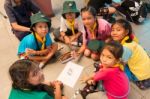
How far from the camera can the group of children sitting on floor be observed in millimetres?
1317

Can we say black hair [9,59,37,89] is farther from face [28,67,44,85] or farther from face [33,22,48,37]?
face [33,22,48,37]

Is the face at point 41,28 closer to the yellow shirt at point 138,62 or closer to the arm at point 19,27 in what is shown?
the arm at point 19,27

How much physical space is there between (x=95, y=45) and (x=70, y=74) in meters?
0.35

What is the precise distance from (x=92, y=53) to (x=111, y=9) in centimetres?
68

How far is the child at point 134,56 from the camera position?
1.80m

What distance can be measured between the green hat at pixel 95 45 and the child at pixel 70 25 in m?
0.14

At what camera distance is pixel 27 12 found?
7.87ft

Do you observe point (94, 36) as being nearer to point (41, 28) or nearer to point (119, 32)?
point (119, 32)

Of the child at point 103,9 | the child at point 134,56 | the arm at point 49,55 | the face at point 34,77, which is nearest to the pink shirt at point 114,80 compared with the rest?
the child at point 134,56

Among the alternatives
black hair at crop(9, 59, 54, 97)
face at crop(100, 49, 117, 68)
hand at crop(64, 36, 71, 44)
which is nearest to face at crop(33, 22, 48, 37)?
hand at crop(64, 36, 71, 44)

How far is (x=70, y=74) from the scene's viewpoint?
2.11m

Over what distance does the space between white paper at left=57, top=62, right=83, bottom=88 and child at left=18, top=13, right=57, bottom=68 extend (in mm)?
207

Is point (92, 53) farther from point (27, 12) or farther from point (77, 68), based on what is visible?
point (27, 12)

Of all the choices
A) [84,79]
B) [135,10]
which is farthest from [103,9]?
[84,79]
